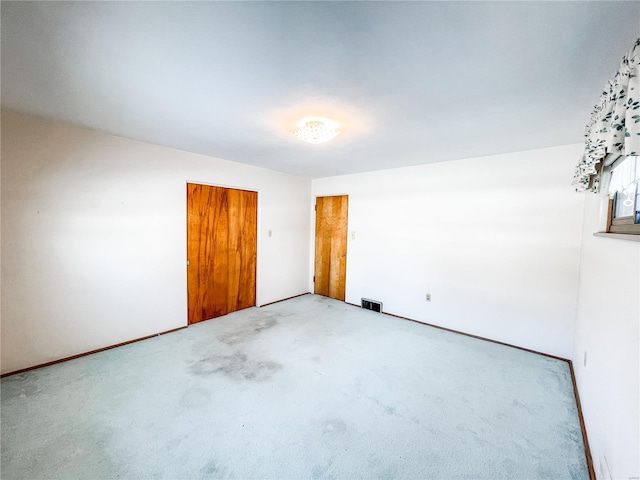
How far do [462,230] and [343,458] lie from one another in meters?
2.89

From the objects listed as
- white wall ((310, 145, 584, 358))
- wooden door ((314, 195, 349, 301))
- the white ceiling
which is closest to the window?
the white ceiling

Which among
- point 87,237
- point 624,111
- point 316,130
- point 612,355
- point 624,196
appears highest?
point 316,130

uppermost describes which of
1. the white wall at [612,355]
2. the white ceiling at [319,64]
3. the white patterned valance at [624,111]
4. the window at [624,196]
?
the white ceiling at [319,64]

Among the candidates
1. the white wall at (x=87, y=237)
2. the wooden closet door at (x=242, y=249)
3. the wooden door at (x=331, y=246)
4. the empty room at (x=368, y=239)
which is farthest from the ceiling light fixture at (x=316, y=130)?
the wooden door at (x=331, y=246)

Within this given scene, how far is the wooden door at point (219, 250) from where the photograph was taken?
139 inches

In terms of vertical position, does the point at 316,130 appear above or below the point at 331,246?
above

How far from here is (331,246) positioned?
4.91m

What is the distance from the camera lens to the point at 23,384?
2.20 meters

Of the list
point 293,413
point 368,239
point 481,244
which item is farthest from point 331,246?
point 293,413

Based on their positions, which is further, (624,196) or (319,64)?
(624,196)

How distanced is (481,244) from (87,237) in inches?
175

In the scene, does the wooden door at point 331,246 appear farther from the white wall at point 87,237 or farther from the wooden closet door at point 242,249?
the white wall at point 87,237

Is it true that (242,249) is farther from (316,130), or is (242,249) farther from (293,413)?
(293,413)

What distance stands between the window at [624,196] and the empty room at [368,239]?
23mm
